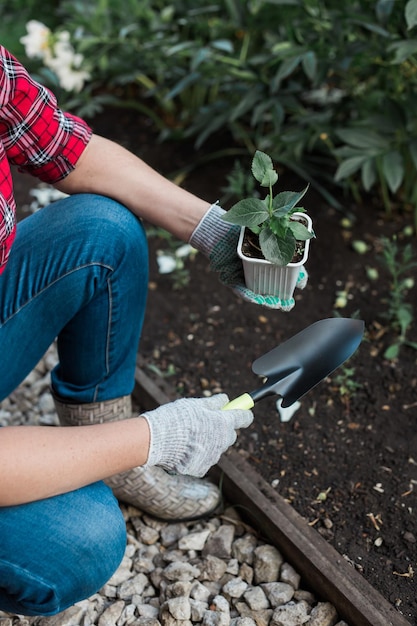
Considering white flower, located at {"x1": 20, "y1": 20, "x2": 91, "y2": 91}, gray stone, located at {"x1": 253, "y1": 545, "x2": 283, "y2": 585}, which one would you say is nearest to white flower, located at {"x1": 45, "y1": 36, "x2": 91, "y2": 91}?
white flower, located at {"x1": 20, "y1": 20, "x2": 91, "y2": 91}

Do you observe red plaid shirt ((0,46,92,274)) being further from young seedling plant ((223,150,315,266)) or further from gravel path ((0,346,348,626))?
gravel path ((0,346,348,626))

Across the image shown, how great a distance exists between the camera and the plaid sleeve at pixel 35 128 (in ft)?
3.90

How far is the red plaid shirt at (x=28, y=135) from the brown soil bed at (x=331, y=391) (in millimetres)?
666

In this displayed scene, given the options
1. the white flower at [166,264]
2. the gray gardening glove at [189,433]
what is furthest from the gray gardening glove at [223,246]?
the white flower at [166,264]

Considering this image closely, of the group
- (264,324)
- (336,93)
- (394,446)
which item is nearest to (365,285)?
(264,324)

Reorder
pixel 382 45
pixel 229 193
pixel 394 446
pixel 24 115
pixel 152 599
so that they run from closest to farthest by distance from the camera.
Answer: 1. pixel 24 115
2. pixel 152 599
3. pixel 394 446
4. pixel 382 45
5. pixel 229 193

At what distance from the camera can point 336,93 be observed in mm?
2508

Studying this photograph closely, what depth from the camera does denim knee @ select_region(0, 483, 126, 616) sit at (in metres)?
1.10

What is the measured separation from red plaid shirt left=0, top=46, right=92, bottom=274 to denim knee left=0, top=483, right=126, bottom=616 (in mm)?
419

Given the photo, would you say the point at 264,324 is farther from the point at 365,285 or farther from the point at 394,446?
the point at 394,446

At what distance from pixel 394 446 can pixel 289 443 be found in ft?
0.74

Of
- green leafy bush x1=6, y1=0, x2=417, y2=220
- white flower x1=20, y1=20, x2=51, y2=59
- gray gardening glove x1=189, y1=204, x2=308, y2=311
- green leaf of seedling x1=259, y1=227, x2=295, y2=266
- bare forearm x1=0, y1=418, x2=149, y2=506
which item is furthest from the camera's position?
white flower x1=20, y1=20, x2=51, y2=59

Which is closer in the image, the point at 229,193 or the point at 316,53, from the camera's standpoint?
the point at 316,53

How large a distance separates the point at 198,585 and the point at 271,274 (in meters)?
0.61
